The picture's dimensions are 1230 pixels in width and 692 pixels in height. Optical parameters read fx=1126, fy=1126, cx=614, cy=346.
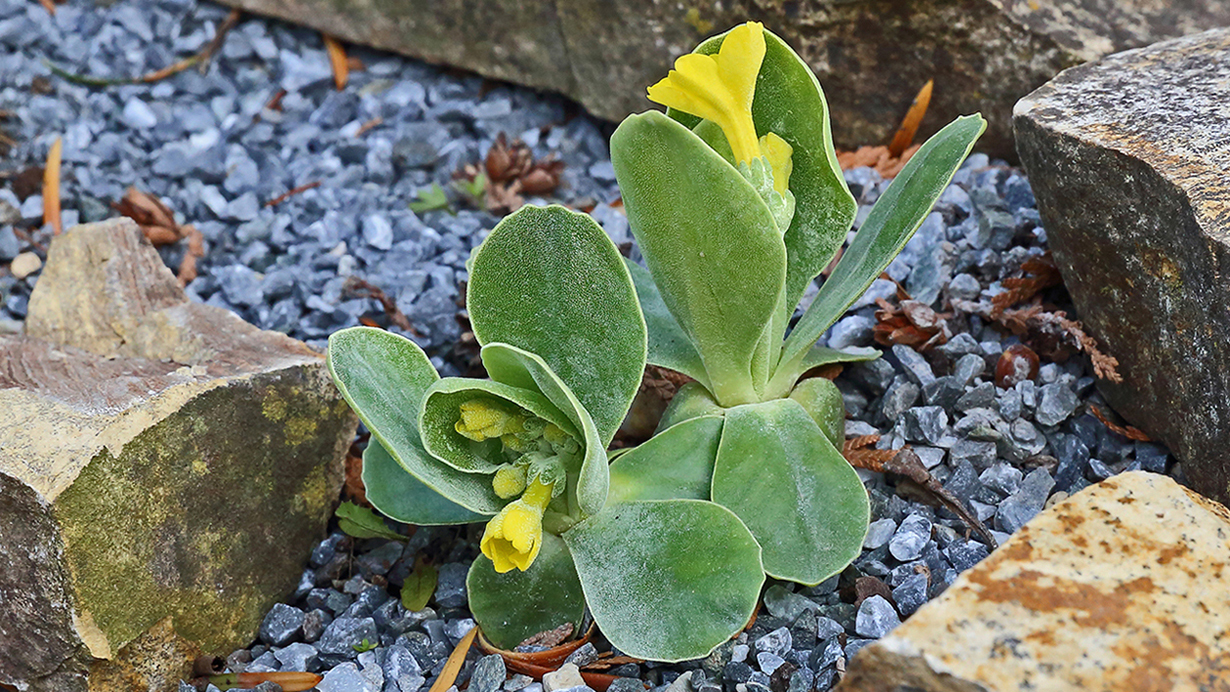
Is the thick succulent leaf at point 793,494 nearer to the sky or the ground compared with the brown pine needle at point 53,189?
nearer to the sky

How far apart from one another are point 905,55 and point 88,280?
1.86 m

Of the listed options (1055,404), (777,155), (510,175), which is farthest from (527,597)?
(510,175)

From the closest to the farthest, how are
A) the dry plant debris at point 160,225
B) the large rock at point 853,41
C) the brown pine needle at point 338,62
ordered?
the large rock at point 853,41
the dry plant debris at point 160,225
the brown pine needle at point 338,62

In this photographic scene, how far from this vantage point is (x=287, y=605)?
191 centimetres

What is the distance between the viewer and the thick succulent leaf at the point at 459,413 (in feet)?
5.03

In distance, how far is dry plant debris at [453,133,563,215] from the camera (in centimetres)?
284

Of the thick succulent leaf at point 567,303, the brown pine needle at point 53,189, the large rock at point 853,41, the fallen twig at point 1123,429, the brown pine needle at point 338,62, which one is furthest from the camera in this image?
the brown pine needle at point 338,62

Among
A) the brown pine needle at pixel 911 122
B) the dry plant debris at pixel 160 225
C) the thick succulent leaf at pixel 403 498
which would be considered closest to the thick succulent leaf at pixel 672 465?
the thick succulent leaf at pixel 403 498

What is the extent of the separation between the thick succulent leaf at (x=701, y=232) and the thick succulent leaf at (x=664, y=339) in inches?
4.7

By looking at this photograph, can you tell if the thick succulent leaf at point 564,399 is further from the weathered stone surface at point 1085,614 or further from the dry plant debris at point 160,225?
the dry plant debris at point 160,225

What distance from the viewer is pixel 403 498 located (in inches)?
70.2

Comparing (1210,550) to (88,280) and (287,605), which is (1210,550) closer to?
(287,605)

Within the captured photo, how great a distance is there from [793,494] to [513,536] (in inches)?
17.6

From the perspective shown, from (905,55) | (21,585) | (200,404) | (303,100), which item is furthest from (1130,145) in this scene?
(303,100)
